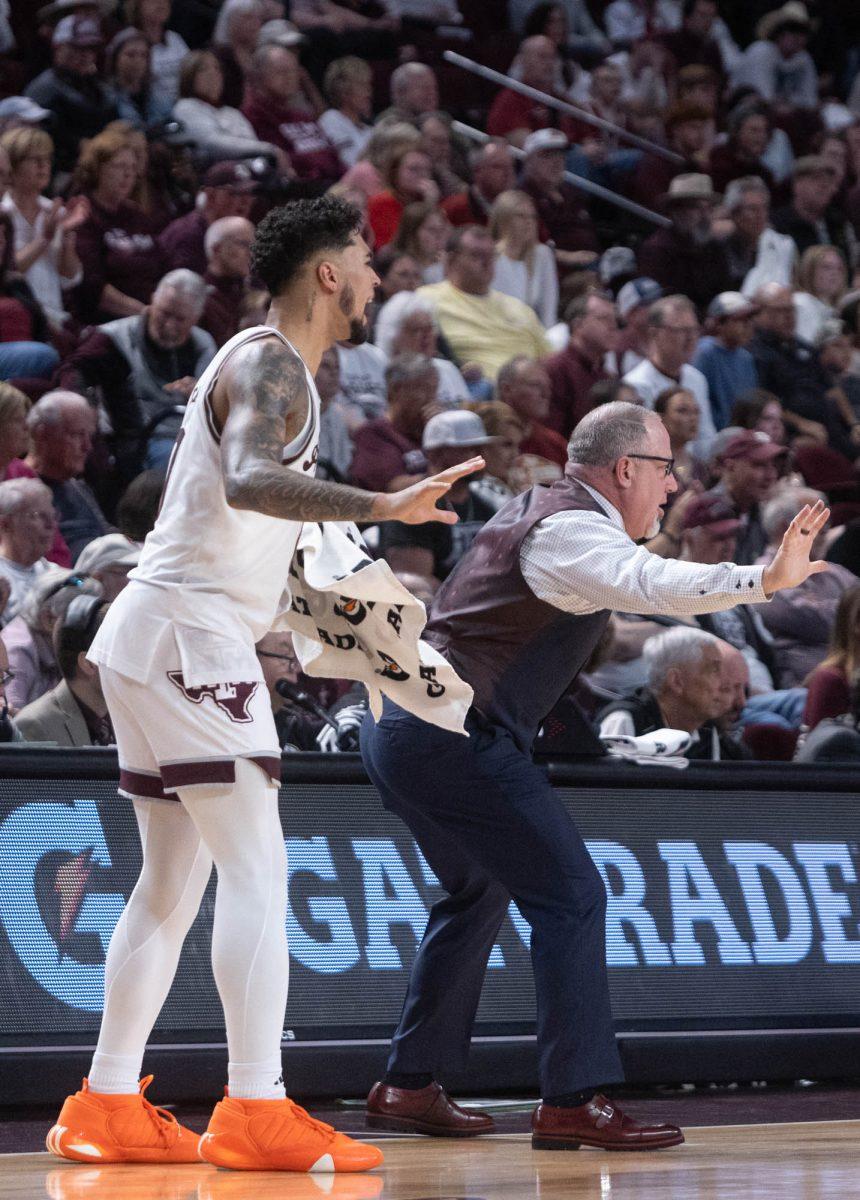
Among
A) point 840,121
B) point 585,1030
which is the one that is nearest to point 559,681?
point 585,1030

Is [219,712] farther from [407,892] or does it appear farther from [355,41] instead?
[355,41]

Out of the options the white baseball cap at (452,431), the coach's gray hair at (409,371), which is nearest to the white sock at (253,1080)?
the white baseball cap at (452,431)

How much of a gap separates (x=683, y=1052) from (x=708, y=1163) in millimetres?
1513

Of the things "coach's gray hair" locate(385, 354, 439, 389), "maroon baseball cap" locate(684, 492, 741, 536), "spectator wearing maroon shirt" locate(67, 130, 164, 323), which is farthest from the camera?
"spectator wearing maroon shirt" locate(67, 130, 164, 323)

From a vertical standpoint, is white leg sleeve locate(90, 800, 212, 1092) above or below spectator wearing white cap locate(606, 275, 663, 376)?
above

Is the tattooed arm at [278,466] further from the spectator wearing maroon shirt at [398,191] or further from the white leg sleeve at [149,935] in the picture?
the spectator wearing maroon shirt at [398,191]

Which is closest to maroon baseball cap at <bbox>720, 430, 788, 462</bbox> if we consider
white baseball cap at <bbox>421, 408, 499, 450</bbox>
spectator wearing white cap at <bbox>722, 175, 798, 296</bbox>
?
white baseball cap at <bbox>421, 408, 499, 450</bbox>

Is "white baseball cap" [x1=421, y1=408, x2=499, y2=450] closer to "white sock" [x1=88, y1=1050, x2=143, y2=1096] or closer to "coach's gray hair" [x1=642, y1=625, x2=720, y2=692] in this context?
"coach's gray hair" [x1=642, y1=625, x2=720, y2=692]

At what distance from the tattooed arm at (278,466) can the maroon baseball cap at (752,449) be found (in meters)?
6.14

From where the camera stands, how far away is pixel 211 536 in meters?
4.21

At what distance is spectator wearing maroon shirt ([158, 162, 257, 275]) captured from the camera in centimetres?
1038

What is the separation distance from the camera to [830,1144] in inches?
184

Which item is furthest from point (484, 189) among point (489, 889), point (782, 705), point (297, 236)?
point (297, 236)

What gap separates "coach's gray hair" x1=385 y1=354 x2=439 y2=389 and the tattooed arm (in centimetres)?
548
